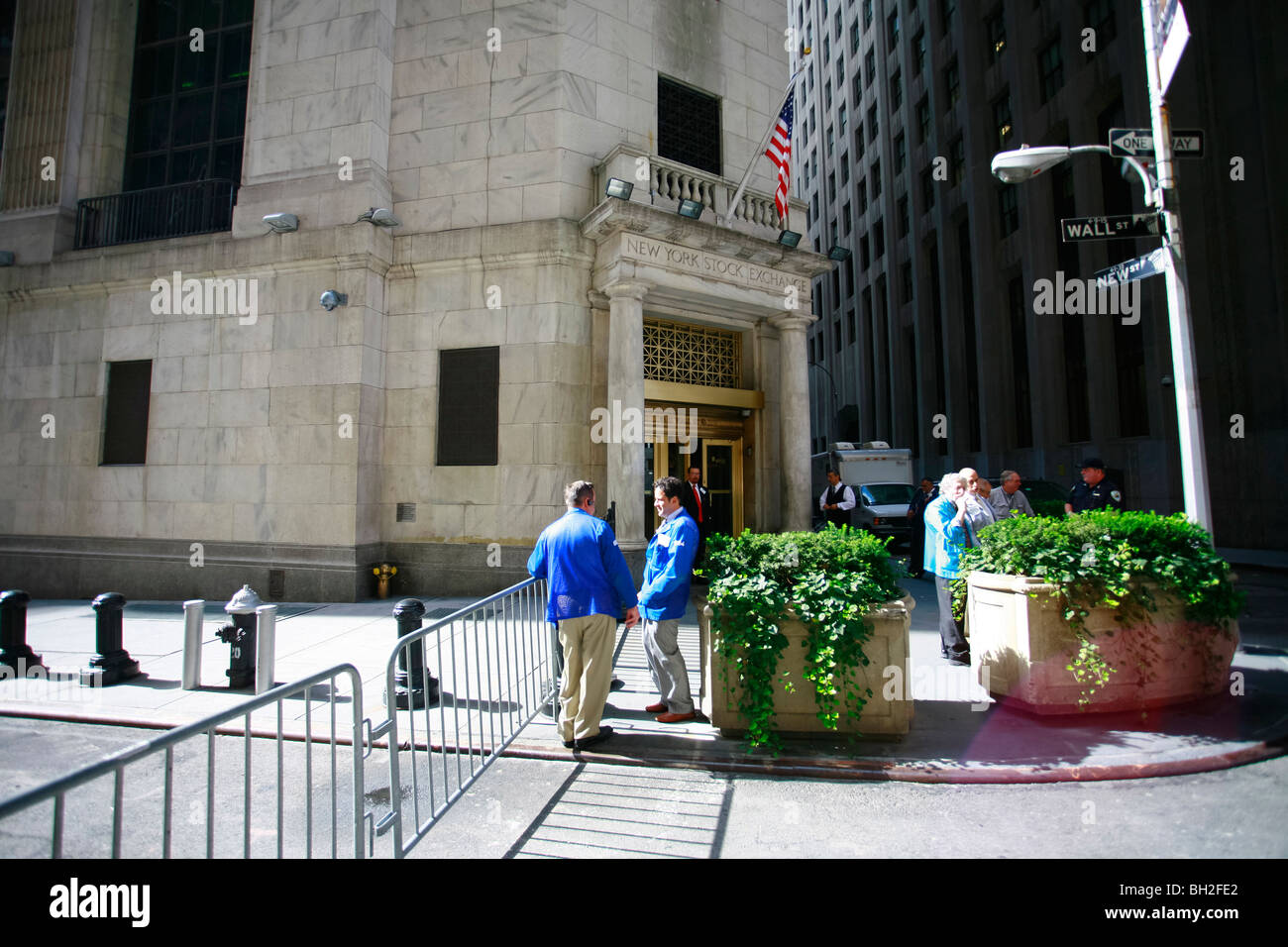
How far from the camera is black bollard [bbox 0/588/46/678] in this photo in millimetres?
6730

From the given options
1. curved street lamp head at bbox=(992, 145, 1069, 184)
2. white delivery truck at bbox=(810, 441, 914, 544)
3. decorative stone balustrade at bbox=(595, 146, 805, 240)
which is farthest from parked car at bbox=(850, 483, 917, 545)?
curved street lamp head at bbox=(992, 145, 1069, 184)

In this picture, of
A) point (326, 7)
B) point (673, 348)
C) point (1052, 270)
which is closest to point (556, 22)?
point (326, 7)

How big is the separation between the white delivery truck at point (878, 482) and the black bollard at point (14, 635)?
1648cm

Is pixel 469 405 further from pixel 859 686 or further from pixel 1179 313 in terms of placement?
pixel 1179 313

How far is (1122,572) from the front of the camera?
5.14 metres

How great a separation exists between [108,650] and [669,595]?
5925 millimetres

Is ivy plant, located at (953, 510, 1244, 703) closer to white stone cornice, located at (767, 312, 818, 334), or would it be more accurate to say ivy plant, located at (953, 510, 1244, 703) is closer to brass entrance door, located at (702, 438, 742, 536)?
brass entrance door, located at (702, 438, 742, 536)

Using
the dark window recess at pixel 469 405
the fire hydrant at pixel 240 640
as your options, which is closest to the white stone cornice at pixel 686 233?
the dark window recess at pixel 469 405

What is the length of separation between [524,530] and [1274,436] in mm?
20319

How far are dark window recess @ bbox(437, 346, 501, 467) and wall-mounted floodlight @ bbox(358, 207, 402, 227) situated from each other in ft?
7.86

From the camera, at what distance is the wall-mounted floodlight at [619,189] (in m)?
10.1

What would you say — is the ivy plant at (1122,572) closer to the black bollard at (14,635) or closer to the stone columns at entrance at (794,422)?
the stone columns at entrance at (794,422)

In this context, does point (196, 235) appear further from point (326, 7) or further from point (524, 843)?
point (524, 843)

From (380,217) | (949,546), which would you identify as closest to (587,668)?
(949,546)
